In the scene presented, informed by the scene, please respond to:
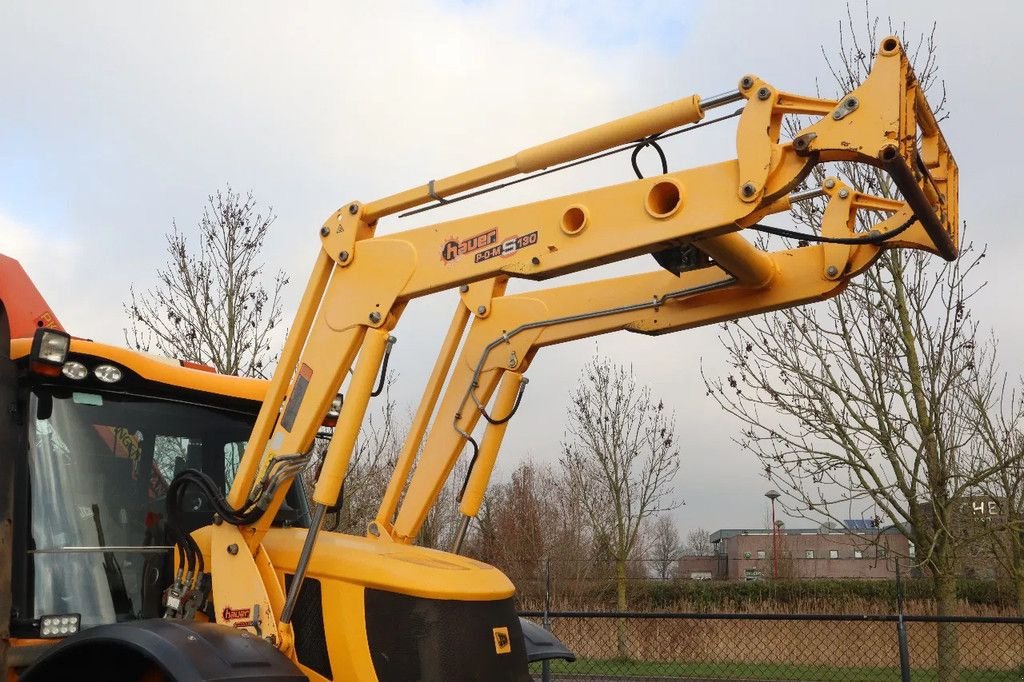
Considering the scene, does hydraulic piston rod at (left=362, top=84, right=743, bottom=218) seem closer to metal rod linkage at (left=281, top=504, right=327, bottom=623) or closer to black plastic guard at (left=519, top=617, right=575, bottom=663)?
metal rod linkage at (left=281, top=504, right=327, bottom=623)

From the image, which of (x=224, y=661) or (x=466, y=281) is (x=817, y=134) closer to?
(x=466, y=281)

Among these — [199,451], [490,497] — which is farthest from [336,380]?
[490,497]

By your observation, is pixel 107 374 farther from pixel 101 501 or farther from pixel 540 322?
pixel 540 322

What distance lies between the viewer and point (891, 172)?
421 centimetres

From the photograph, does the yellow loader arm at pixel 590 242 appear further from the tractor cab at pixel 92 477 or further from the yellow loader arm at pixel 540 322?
the tractor cab at pixel 92 477

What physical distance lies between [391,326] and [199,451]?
1520 millimetres

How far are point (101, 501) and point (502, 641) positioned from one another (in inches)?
83.3

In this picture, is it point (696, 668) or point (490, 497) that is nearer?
point (696, 668)

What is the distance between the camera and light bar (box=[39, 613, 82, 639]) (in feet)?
16.3

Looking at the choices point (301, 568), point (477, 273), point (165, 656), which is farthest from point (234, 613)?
point (477, 273)

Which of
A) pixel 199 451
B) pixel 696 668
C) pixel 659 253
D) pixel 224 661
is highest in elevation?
pixel 659 253

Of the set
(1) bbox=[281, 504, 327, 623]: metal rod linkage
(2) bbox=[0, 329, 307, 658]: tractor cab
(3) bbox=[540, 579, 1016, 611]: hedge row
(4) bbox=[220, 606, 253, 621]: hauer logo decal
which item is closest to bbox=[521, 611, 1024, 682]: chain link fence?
(3) bbox=[540, 579, 1016, 611]: hedge row

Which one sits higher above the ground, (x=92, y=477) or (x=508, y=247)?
(x=508, y=247)

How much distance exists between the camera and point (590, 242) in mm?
4734
